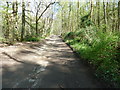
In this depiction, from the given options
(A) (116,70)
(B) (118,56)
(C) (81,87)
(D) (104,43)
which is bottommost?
(C) (81,87)

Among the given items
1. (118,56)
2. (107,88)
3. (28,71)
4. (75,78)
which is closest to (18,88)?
(28,71)

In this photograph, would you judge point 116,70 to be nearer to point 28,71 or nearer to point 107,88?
point 107,88

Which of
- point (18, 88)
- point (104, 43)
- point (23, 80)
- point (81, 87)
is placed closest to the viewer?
point (18, 88)

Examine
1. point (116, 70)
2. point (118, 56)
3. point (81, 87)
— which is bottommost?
point (81, 87)

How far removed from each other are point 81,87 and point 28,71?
283 cm

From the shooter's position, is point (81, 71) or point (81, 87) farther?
point (81, 71)

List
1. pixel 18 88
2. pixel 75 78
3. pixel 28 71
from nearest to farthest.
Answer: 1. pixel 18 88
2. pixel 75 78
3. pixel 28 71

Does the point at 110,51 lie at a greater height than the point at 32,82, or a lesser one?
greater

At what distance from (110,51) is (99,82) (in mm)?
1921

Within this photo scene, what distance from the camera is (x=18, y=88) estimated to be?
4852 mm

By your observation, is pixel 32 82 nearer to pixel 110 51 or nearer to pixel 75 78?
pixel 75 78

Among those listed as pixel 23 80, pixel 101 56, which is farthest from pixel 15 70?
pixel 101 56

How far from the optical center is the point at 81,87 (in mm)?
5219

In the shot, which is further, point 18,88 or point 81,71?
point 81,71
